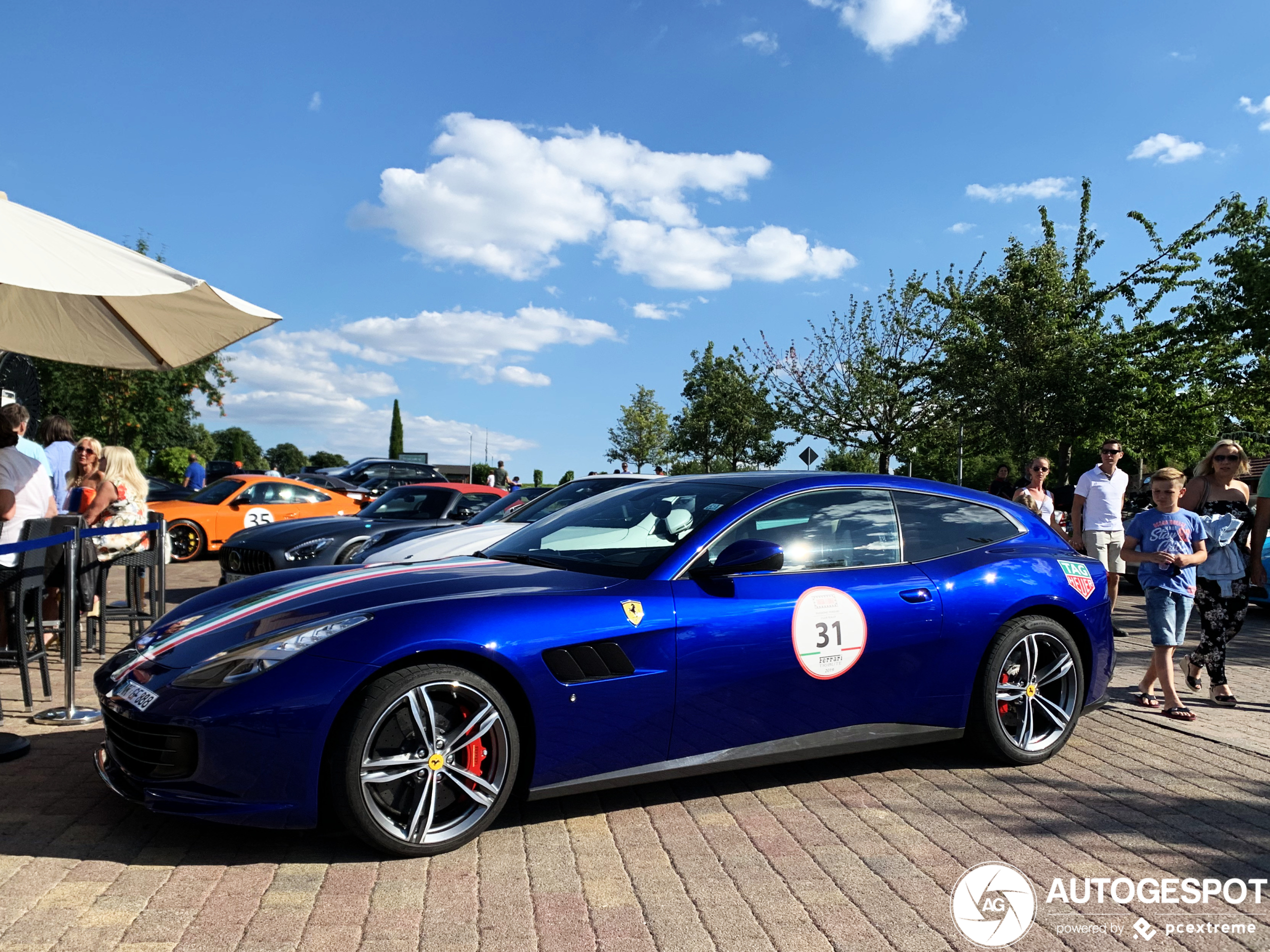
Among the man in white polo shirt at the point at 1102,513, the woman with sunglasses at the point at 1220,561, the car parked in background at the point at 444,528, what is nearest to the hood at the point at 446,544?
the car parked in background at the point at 444,528

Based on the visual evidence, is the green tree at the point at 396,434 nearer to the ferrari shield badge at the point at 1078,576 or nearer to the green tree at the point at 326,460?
the green tree at the point at 326,460

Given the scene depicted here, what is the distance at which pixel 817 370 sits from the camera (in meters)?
31.6

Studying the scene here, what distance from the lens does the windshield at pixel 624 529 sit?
402cm

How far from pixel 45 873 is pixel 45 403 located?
30.3 m

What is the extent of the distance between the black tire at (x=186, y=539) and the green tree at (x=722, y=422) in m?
22.7

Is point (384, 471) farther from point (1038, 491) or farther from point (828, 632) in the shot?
point (828, 632)

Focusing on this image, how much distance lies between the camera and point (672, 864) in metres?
3.37

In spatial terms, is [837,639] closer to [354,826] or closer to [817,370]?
[354,826]

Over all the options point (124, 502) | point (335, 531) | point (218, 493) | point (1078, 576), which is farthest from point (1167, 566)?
point (218, 493)

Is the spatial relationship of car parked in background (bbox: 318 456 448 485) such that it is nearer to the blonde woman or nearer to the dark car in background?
the dark car in background

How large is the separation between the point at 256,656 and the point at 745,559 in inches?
71.0

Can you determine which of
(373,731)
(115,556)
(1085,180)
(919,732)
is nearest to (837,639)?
(919,732)

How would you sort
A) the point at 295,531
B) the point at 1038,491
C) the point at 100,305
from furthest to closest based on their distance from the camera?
1. the point at 295,531
2. the point at 1038,491
3. the point at 100,305

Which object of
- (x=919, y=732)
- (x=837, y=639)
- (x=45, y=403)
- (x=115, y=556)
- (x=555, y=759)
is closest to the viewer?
(x=555, y=759)
